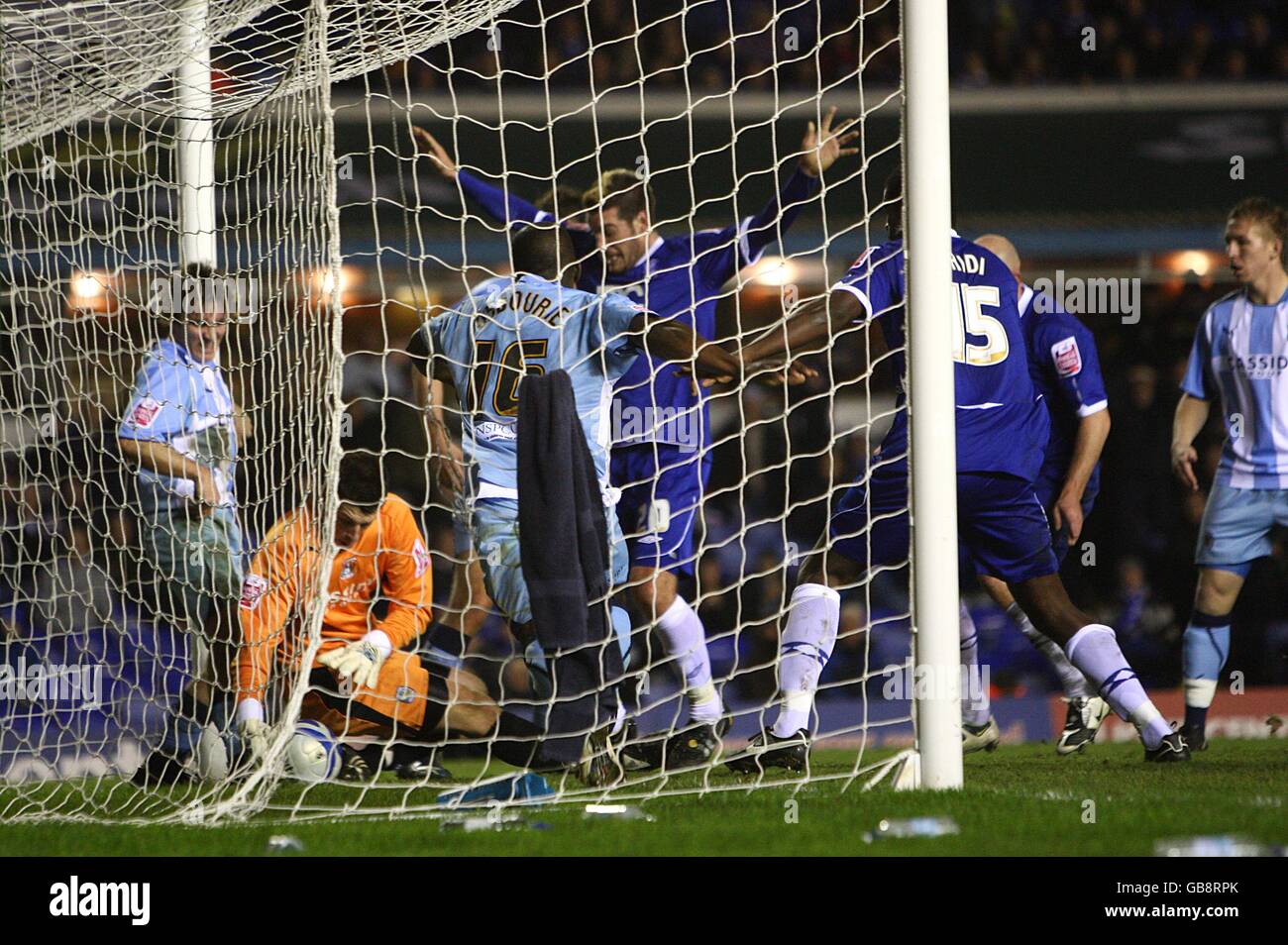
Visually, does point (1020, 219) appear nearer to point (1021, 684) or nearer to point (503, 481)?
point (1021, 684)

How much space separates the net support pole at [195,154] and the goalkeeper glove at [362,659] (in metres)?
1.42

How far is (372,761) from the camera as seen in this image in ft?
17.8

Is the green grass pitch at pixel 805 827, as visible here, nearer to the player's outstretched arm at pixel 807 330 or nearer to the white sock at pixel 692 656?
the white sock at pixel 692 656

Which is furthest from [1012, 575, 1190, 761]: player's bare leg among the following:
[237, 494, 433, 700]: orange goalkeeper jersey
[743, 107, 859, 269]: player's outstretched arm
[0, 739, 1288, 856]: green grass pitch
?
[237, 494, 433, 700]: orange goalkeeper jersey

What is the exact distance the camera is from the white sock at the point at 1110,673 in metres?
4.87

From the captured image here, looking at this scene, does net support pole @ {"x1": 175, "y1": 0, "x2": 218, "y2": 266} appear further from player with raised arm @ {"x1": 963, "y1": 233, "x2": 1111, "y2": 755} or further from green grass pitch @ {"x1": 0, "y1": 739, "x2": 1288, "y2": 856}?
player with raised arm @ {"x1": 963, "y1": 233, "x2": 1111, "y2": 755}

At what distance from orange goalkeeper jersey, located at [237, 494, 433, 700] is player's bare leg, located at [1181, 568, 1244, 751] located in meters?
2.79

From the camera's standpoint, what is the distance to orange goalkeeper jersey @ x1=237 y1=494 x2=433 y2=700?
4.26 m

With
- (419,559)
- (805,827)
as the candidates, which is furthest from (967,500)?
(805,827)

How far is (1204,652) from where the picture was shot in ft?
18.7

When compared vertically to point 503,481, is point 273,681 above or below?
below

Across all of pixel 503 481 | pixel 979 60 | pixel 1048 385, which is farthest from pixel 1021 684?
pixel 979 60

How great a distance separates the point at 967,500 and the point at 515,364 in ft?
5.27

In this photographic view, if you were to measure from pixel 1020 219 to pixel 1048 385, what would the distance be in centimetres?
337
